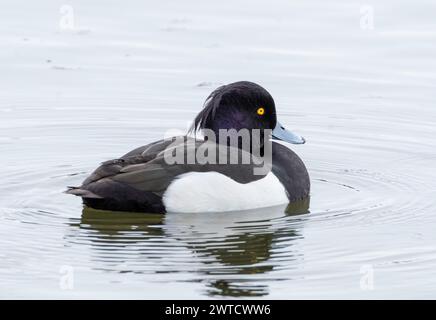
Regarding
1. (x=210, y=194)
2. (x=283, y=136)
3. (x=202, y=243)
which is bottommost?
(x=202, y=243)

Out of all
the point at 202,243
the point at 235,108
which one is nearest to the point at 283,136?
the point at 235,108

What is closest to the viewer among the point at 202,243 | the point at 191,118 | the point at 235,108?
the point at 202,243

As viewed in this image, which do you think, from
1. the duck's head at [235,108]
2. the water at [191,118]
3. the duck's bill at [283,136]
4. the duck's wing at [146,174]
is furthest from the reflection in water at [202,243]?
the duck's head at [235,108]

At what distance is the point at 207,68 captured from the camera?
13.6 m

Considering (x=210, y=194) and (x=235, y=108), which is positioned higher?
(x=235, y=108)

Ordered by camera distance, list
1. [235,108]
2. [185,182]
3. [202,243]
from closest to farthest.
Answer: [202,243] → [185,182] → [235,108]

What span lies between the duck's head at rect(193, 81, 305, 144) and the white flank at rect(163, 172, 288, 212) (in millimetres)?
772

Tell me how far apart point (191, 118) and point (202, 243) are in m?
3.99

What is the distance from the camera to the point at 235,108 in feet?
32.2

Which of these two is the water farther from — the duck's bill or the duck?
the duck's bill

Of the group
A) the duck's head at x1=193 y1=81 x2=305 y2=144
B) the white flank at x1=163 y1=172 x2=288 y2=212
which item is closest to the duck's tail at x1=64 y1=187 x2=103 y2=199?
the white flank at x1=163 y1=172 x2=288 y2=212

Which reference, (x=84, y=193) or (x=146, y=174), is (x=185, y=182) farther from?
(x=84, y=193)

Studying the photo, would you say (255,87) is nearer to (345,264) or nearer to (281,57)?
(345,264)
